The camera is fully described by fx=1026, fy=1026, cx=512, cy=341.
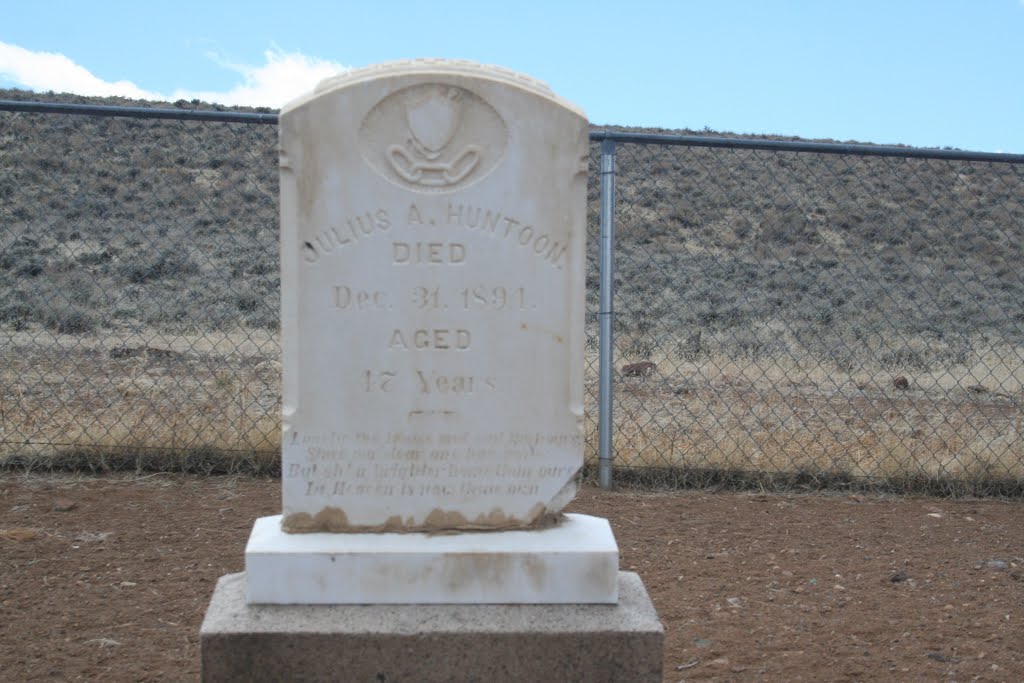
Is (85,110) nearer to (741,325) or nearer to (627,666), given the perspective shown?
(627,666)

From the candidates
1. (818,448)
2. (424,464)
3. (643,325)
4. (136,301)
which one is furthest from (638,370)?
(424,464)

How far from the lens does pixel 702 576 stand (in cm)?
431

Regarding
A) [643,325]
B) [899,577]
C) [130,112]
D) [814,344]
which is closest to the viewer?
[899,577]

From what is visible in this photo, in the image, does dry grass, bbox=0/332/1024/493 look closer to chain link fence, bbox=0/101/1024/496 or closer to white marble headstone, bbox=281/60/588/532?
chain link fence, bbox=0/101/1024/496

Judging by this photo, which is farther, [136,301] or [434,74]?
[136,301]

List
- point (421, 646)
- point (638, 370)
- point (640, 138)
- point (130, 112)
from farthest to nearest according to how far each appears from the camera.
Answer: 1. point (638, 370)
2. point (640, 138)
3. point (130, 112)
4. point (421, 646)

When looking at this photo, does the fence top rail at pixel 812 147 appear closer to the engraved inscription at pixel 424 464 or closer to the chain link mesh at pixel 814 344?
the chain link mesh at pixel 814 344

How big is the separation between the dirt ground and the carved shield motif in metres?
1.86

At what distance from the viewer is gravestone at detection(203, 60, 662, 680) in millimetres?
2891

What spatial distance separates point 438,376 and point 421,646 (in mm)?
757

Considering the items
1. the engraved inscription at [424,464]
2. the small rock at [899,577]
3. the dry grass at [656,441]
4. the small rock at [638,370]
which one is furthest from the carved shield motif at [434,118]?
the small rock at [638,370]

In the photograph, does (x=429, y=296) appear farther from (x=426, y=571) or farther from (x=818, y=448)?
(x=818, y=448)

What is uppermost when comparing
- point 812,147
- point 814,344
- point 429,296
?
point 812,147

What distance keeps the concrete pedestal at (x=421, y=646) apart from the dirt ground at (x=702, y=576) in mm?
618
